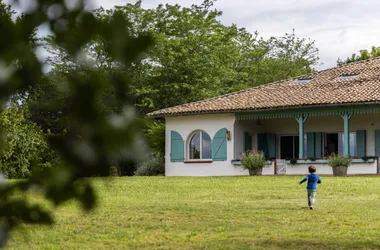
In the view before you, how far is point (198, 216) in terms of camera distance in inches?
488

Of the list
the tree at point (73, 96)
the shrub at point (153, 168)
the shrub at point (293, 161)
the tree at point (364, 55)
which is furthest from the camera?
the tree at point (364, 55)

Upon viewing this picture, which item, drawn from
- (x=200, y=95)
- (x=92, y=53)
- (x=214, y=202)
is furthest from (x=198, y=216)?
(x=200, y=95)

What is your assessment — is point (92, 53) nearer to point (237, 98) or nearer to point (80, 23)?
point (80, 23)

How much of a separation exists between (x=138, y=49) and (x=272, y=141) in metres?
29.0

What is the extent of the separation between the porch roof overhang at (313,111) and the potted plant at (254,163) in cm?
168

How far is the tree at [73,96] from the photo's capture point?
193 cm

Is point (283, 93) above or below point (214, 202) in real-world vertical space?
above

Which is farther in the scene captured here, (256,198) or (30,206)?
(256,198)

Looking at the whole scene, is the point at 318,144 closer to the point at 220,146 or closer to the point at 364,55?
the point at 220,146

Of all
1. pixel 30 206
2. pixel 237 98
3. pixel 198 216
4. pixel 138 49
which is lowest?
pixel 198 216

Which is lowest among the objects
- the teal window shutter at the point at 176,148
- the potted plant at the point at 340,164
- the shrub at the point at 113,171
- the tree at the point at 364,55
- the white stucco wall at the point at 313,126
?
the potted plant at the point at 340,164

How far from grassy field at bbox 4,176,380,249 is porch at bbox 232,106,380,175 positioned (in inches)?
351

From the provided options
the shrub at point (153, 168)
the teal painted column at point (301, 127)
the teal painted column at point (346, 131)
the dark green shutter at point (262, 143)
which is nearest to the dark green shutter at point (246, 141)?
the dark green shutter at point (262, 143)

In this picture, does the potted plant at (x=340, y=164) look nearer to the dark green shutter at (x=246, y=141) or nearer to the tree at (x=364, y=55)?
the dark green shutter at (x=246, y=141)
